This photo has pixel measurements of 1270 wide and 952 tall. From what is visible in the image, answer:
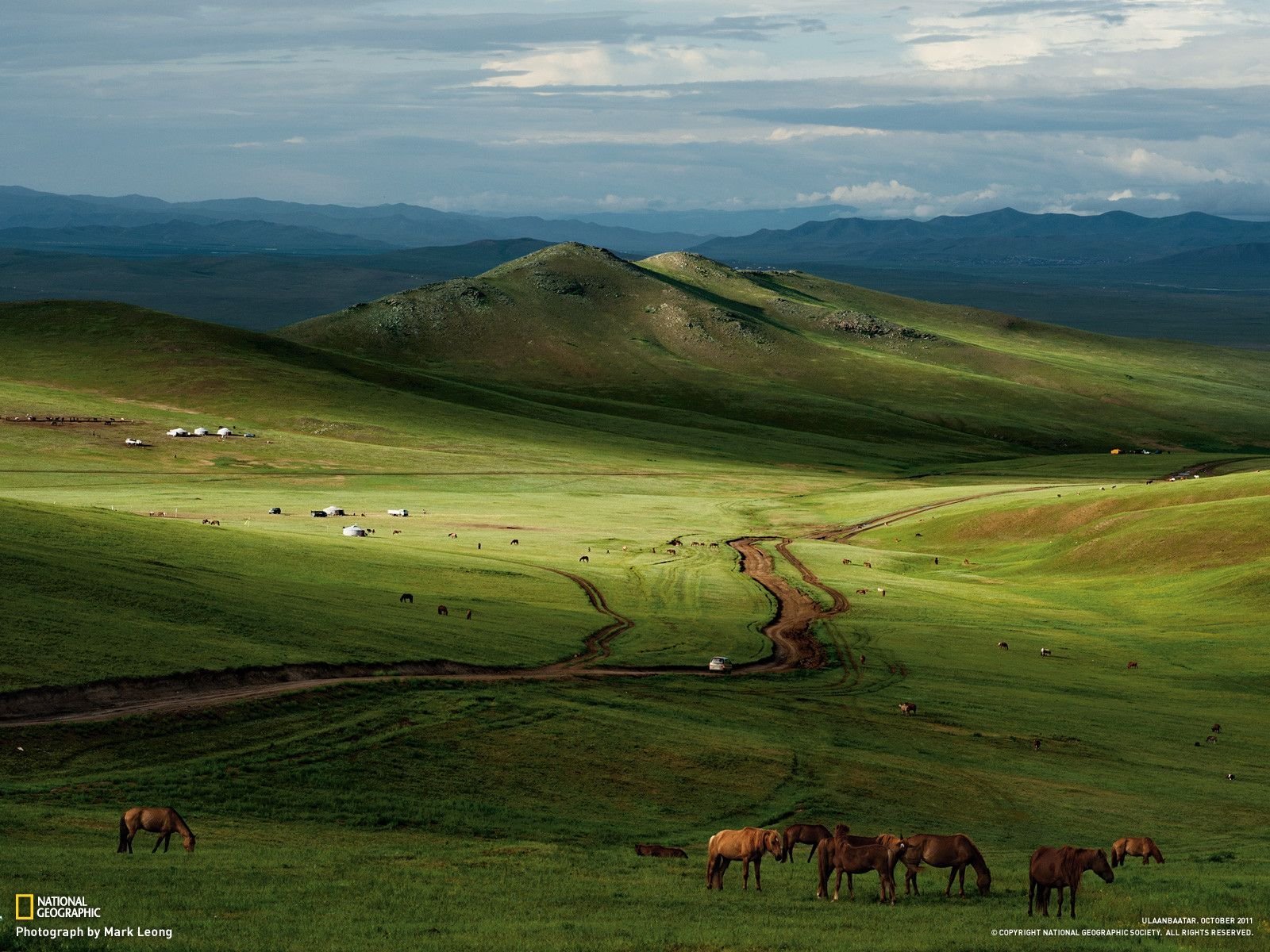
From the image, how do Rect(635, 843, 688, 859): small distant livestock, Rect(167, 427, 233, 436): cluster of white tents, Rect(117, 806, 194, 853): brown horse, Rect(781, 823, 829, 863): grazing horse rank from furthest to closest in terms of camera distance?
Rect(167, 427, 233, 436): cluster of white tents, Rect(635, 843, 688, 859): small distant livestock, Rect(781, 823, 829, 863): grazing horse, Rect(117, 806, 194, 853): brown horse

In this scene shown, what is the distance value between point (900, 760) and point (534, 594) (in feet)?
118

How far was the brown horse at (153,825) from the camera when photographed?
31031 mm

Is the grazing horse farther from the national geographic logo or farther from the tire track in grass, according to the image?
the tire track in grass

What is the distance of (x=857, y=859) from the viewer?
92.7ft

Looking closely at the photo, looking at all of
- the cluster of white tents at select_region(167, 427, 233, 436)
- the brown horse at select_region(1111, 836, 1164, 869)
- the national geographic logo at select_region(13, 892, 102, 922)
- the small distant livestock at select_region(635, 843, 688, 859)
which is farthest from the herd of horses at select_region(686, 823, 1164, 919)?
the cluster of white tents at select_region(167, 427, 233, 436)

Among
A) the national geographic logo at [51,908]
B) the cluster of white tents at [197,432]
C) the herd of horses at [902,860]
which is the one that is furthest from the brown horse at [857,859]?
the cluster of white tents at [197,432]

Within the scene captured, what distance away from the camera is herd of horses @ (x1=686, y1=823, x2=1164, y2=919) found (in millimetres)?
27391

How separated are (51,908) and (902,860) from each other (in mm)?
18209

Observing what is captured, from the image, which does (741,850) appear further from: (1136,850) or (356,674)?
(356,674)

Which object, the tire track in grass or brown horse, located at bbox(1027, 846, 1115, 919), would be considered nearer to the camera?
brown horse, located at bbox(1027, 846, 1115, 919)

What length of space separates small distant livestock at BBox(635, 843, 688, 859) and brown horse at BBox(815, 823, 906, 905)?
21.3 ft

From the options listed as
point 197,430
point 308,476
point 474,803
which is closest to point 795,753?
point 474,803

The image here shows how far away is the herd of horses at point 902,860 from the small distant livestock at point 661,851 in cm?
390

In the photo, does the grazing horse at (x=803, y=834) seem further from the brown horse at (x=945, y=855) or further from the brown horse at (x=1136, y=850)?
the brown horse at (x=1136, y=850)
